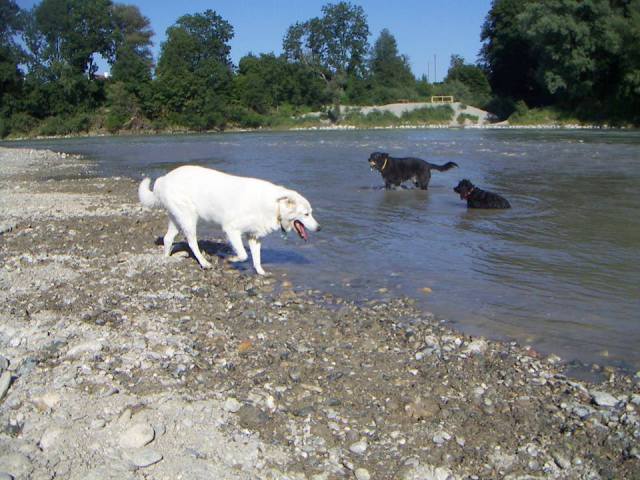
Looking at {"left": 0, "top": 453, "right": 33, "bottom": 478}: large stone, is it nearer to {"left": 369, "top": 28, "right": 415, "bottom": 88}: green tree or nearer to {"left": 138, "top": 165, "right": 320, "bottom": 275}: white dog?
{"left": 138, "top": 165, "right": 320, "bottom": 275}: white dog

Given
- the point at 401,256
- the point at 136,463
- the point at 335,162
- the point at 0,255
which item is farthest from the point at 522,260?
the point at 335,162

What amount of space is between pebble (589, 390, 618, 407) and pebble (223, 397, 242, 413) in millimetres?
Result: 2394

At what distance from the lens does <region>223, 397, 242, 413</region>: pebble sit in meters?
4.08

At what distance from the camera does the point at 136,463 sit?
345 centimetres

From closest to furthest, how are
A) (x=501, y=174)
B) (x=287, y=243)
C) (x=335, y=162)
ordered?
(x=287, y=243), (x=501, y=174), (x=335, y=162)

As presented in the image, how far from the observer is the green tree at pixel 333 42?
93250 mm

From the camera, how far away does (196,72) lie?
268ft

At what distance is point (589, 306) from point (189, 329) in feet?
13.0

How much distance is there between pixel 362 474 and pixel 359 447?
0.26 meters

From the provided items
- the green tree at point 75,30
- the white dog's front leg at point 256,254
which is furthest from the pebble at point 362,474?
the green tree at point 75,30

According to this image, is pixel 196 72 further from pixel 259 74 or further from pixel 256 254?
pixel 256 254

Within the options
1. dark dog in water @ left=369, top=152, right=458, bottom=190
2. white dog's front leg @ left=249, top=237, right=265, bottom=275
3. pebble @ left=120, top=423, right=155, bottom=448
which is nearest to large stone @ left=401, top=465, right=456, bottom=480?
pebble @ left=120, top=423, right=155, bottom=448

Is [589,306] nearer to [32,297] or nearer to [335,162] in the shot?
[32,297]

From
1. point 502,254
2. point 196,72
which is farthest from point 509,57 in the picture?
point 502,254
